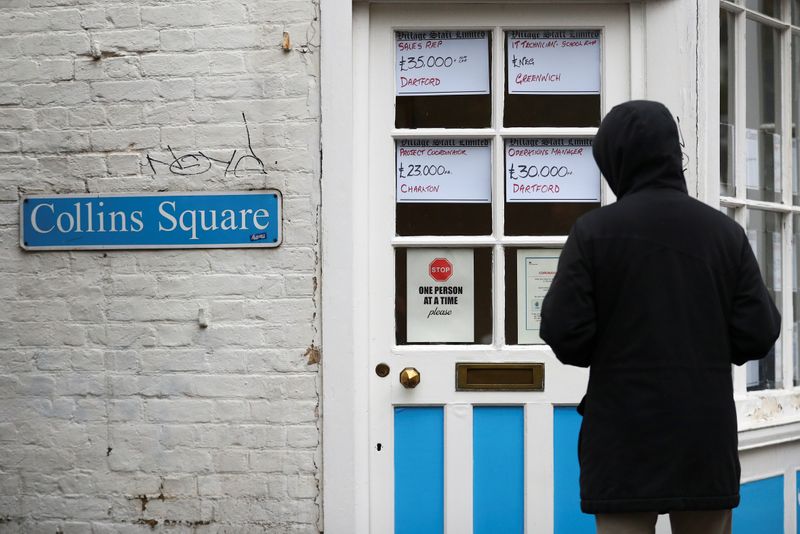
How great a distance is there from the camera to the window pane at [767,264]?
4535 mm

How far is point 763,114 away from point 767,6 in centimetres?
52

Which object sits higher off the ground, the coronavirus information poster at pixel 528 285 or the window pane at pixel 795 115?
the window pane at pixel 795 115

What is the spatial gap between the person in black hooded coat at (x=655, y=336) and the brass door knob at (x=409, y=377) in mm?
1428

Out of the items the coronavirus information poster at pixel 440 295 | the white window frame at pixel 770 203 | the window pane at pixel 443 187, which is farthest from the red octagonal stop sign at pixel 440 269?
the white window frame at pixel 770 203

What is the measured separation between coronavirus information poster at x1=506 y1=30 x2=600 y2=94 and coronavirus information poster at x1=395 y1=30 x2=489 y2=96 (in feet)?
0.42

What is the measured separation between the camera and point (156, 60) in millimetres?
4117

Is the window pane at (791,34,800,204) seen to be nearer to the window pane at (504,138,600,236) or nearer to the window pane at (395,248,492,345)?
the window pane at (504,138,600,236)

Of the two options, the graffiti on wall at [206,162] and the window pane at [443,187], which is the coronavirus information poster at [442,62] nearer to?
the window pane at [443,187]

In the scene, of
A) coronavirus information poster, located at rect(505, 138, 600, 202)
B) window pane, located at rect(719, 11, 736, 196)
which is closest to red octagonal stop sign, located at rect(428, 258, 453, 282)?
coronavirus information poster, located at rect(505, 138, 600, 202)

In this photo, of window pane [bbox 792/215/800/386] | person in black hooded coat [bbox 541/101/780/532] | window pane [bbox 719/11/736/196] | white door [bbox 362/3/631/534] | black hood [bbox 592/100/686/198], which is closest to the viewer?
person in black hooded coat [bbox 541/101/780/532]

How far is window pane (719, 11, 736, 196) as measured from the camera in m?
4.39

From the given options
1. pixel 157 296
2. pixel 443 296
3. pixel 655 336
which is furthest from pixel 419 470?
pixel 655 336

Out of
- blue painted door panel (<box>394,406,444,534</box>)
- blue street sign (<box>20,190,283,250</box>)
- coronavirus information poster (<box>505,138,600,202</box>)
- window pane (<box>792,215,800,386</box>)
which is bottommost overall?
blue painted door panel (<box>394,406,444,534</box>)

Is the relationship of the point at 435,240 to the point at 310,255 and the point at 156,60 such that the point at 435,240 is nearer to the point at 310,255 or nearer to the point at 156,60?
the point at 310,255
